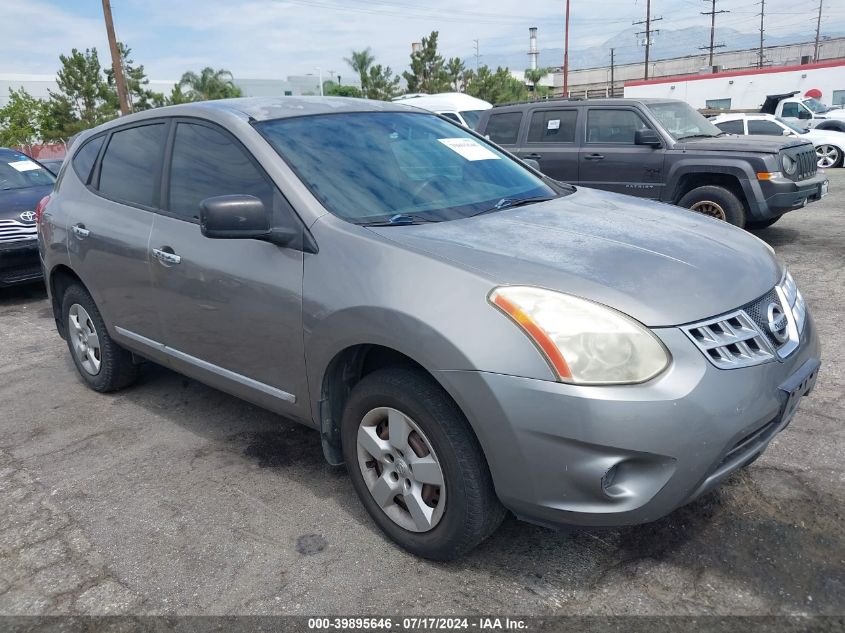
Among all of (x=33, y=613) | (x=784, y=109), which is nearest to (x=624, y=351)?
(x=33, y=613)

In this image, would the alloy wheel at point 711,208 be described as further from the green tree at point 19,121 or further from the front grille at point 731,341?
the green tree at point 19,121

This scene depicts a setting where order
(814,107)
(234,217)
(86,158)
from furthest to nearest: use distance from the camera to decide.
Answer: (814,107)
(86,158)
(234,217)

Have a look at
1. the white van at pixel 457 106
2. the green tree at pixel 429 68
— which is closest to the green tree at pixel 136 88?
the green tree at pixel 429 68

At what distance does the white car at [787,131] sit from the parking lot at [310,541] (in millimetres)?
13807

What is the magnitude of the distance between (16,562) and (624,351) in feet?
8.16

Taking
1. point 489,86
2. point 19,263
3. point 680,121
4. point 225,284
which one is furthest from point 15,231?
point 489,86

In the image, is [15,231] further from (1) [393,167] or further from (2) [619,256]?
(2) [619,256]

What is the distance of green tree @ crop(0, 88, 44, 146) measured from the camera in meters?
41.1

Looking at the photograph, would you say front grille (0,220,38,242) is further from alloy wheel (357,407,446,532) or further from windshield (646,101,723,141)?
windshield (646,101,723,141)

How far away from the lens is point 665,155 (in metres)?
8.41

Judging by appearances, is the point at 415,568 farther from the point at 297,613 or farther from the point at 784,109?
the point at 784,109

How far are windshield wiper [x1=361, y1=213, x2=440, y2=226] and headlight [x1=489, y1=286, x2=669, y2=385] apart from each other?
0.75 m

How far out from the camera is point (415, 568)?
2656 millimetres

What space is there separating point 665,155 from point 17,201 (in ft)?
23.9
